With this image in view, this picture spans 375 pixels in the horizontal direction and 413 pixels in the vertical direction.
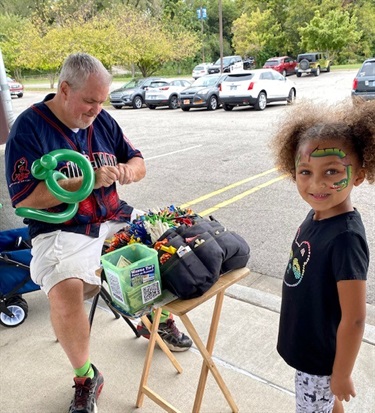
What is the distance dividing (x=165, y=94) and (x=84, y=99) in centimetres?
1499

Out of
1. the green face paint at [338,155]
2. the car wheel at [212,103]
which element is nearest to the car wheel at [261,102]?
the car wheel at [212,103]

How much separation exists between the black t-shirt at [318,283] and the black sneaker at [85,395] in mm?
1060

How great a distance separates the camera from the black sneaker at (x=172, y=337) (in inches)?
98.4

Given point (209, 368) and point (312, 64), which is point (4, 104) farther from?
point (312, 64)

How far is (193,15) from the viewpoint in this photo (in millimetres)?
46125

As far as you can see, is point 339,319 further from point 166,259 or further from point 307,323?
point 166,259

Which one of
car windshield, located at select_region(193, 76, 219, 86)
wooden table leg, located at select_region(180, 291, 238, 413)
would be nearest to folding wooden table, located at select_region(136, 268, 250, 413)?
wooden table leg, located at select_region(180, 291, 238, 413)

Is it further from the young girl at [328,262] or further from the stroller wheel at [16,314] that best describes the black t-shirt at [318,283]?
the stroller wheel at [16,314]

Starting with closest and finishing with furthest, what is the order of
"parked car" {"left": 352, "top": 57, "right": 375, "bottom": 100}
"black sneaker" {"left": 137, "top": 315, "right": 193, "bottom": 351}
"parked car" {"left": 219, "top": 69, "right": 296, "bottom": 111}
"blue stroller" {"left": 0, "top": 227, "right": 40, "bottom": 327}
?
"black sneaker" {"left": 137, "top": 315, "right": 193, "bottom": 351} → "blue stroller" {"left": 0, "top": 227, "right": 40, "bottom": 327} → "parked car" {"left": 352, "top": 57, "right": 375, "bottom": 100} → "parked car" {"left": 219, "top": 69, "right": 296, "bottom": 111}

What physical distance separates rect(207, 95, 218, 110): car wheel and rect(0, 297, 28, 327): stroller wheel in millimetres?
13080

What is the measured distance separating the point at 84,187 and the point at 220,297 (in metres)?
0.78

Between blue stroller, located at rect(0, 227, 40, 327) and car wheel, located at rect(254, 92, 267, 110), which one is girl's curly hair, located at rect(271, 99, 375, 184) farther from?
car wheel, located at rect(254, 92, 267, 110)

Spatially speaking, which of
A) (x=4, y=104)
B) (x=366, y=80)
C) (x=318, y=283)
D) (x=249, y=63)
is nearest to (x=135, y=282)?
(x=318, y=283)

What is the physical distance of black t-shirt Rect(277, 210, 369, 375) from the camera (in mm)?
1307
